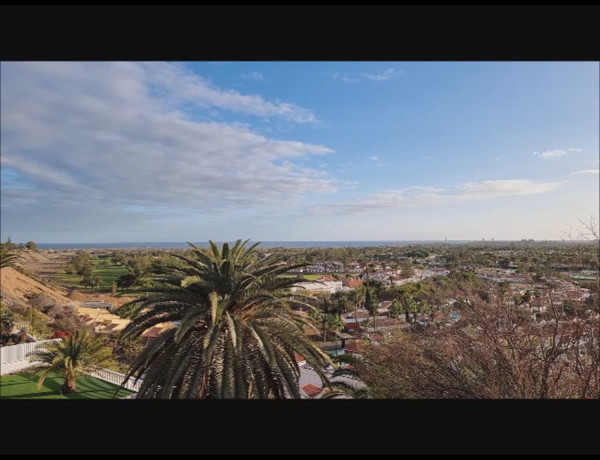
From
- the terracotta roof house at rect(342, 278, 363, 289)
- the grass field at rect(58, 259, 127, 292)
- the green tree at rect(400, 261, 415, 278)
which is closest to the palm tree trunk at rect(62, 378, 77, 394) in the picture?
the grass field at rect(58, 259, 127, 292)

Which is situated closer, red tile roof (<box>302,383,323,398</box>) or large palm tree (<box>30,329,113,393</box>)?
large palm tree (<box>30,329,113,393</box>)

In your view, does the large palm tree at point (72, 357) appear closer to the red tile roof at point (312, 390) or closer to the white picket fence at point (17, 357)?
the white picket fence at point (17, 357)

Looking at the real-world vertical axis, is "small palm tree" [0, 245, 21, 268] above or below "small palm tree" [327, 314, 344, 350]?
above

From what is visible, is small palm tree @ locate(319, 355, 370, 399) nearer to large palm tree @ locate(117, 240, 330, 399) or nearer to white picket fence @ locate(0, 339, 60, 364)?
large palm tree @ locate(117, 240, 330, 399)

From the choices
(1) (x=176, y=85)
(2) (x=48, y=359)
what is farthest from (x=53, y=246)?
(1) (x=176, y=85)

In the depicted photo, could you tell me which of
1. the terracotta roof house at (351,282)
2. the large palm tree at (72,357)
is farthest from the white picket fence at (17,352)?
the terracotta roof house at (351,282)
